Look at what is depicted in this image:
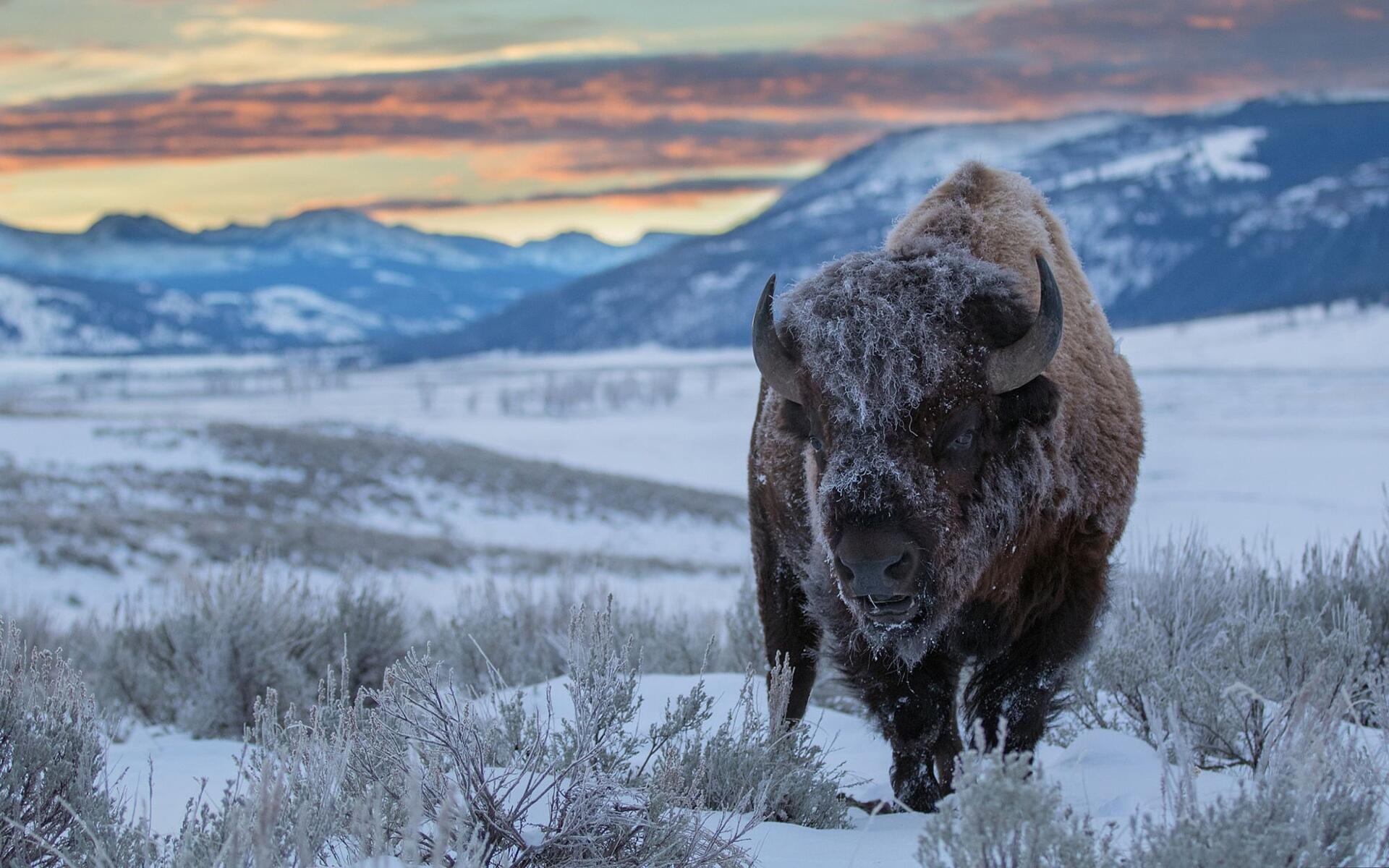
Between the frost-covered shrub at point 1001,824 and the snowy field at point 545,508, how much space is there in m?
0.79

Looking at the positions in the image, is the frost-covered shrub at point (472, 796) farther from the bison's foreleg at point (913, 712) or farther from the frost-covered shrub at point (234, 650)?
the frost-covered shrub at point (234, 650)

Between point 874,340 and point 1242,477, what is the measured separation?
96.8 ft

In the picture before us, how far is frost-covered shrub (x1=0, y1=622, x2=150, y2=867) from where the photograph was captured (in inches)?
121

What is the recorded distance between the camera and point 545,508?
32.8m

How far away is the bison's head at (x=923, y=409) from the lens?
3.73 metres

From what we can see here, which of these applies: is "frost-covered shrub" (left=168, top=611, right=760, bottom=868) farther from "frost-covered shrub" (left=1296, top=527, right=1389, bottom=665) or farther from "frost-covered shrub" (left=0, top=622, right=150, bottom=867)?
"frost-covered shrub" (left=1296, top=527, right=1389, bottom=665)

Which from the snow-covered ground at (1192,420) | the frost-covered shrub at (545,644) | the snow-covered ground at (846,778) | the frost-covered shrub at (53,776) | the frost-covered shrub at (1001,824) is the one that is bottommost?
the snow-covered ground at (1192,420)

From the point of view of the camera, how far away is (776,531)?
502 cm

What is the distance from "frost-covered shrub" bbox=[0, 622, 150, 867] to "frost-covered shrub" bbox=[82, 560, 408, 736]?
99.5 inches

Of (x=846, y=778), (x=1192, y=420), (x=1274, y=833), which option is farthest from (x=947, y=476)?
(x=1192, y=420)

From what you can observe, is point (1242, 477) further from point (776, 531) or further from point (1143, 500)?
point (776, 531)

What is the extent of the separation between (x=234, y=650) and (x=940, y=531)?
13.9ft

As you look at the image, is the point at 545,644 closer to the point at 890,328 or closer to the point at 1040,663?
the point at 1040,663

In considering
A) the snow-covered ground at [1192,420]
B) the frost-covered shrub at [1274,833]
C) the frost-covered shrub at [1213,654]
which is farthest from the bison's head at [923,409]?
the snow-covered ground at [1192,420]
